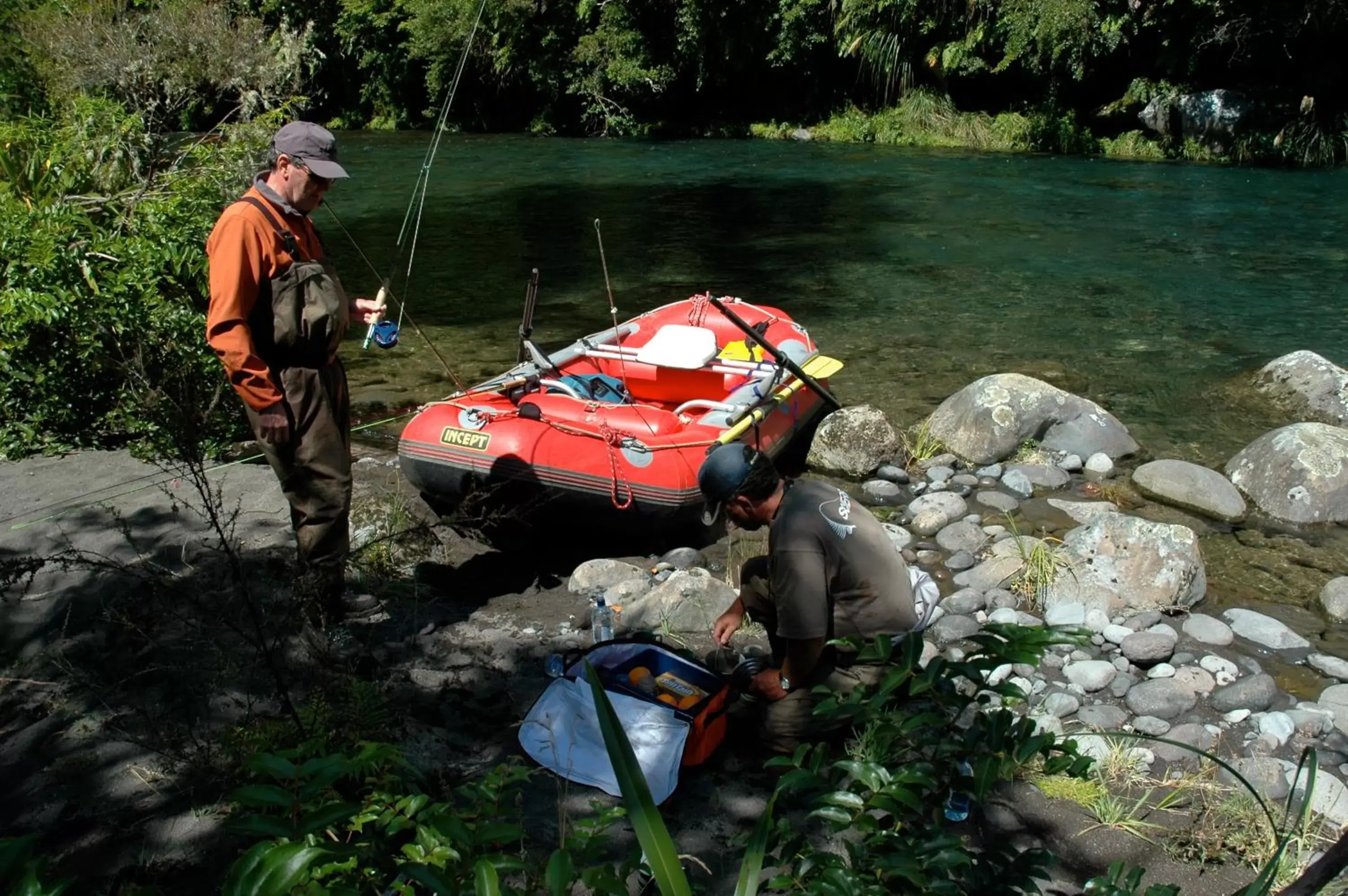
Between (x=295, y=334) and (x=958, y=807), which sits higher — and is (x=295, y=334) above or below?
above

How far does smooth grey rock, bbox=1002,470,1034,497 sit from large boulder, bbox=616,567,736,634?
239 centimetres

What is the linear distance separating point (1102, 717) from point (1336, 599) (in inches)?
68.5

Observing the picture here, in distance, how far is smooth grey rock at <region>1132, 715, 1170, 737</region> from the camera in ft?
13.4

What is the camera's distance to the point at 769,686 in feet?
11.4

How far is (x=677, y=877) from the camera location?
1430 mm

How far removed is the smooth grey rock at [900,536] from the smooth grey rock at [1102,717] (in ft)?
5.44

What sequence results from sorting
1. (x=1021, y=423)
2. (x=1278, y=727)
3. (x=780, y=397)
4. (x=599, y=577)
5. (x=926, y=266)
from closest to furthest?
(x=1278, y=727)
(x=599, y=577)
(x=780, y=397)
(x=1021, y=423)
(x=926, y=266)

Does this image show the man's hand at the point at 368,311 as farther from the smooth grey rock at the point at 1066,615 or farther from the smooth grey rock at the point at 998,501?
the smooth grey rock at the point at 998,501

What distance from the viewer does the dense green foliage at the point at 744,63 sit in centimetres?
1836

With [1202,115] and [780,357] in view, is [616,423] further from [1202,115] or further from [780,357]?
[1202,115]

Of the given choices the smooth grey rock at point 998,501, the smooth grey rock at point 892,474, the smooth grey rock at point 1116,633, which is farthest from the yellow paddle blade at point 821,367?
the smooth grey rock at point 1116,633

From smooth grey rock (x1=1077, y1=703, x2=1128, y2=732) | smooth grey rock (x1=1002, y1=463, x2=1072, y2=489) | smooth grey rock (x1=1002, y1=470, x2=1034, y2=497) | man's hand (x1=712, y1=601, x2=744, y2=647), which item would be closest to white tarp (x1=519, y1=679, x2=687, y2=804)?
man's hand (x1=712, y1=601, x2=744, y2=647)

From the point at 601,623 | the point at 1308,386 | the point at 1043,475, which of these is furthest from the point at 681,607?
the point at 1308,386

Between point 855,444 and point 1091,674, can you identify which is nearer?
point 1091,674
